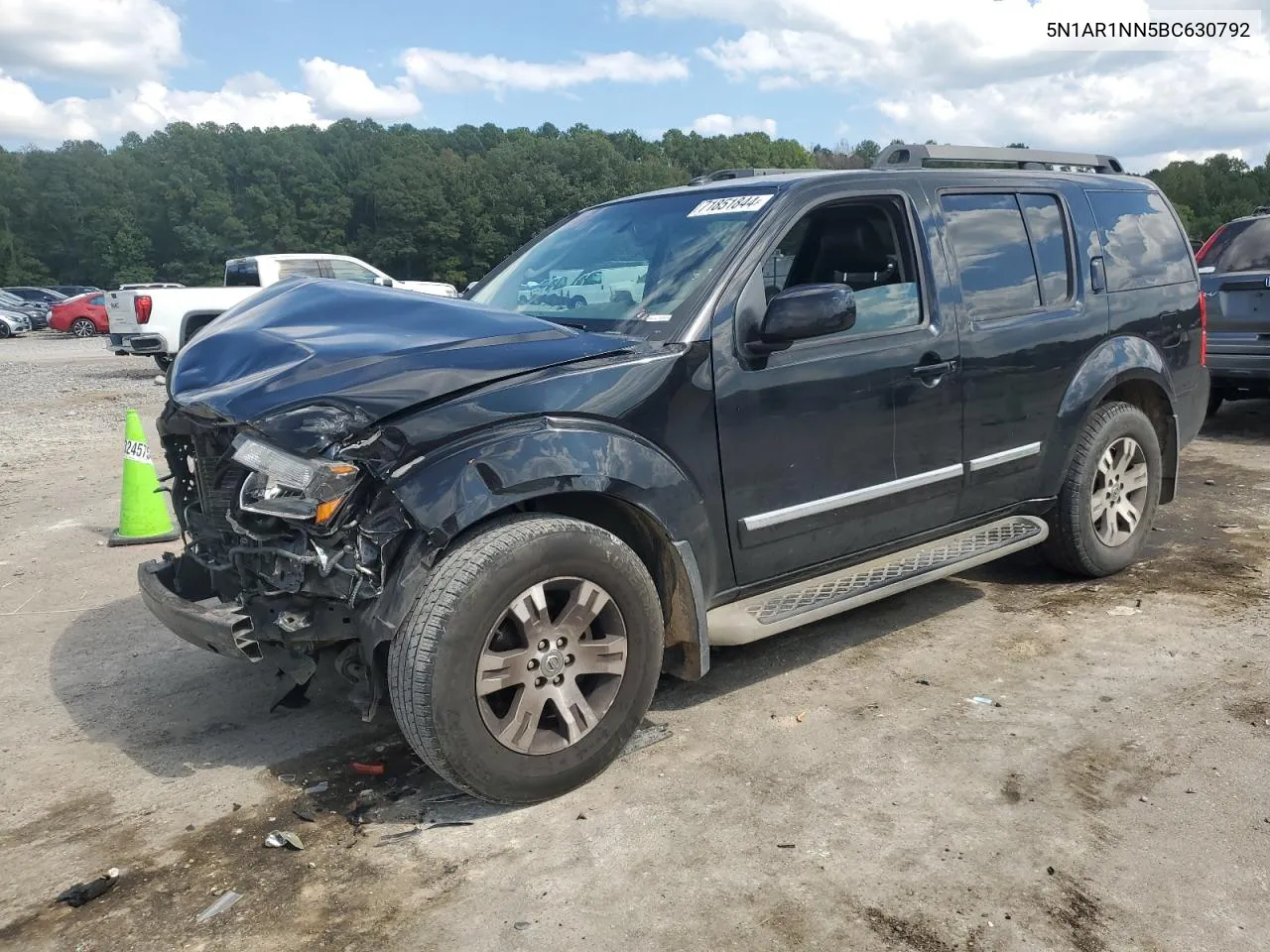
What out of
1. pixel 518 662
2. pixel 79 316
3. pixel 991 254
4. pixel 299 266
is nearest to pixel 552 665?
pixel 518 662

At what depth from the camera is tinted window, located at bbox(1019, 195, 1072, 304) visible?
15.6ft

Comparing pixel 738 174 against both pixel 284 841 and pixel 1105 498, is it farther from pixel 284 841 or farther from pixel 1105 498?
pixel 284 841

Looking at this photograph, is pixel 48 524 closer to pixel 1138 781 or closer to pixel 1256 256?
pixel 1138 781

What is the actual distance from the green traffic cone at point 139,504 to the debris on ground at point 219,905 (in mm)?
4162

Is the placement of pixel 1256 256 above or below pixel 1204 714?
above

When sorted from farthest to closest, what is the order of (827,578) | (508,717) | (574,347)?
(827,578)
(574,347)
(508,717)

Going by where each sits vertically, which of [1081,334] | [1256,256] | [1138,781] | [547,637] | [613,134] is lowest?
[1138,781]

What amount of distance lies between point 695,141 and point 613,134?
9330mm

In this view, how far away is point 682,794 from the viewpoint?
127 inches

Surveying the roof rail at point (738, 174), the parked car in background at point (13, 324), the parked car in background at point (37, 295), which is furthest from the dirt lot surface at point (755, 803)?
the parked car in background at point (37, 295)

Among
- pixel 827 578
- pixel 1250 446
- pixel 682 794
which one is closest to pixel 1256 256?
pixel 1250 446

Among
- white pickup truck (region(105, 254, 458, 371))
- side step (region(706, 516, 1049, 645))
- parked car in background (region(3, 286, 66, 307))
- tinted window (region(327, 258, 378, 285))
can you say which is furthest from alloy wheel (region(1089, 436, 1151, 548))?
parked car in background (region(3, 286, 66, 307))

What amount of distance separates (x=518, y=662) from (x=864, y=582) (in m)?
1.58

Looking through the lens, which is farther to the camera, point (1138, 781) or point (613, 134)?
point (613, 134)
